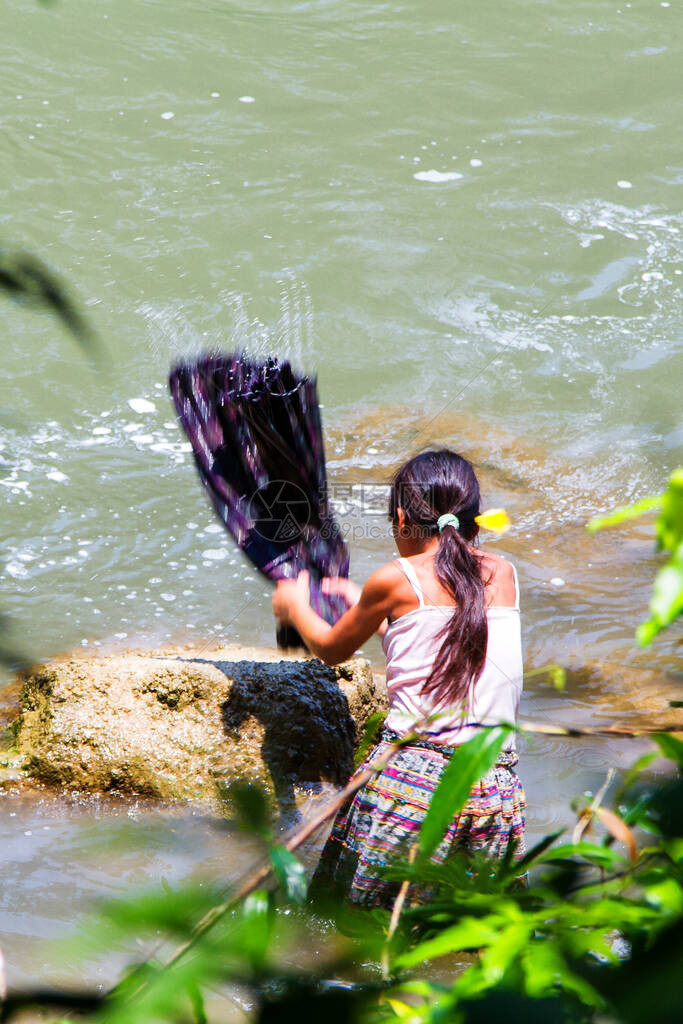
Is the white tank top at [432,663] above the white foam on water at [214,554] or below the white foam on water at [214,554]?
above

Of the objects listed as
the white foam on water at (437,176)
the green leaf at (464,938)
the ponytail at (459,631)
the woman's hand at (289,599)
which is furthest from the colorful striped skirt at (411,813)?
the white foam on water at (437,176)

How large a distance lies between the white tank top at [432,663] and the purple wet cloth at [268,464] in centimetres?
69

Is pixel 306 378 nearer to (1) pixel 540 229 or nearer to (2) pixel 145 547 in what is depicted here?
(2) pixel 145 547

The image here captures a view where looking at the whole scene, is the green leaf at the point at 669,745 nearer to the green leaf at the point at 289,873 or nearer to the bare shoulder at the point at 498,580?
the green leaf at the point at 289,873

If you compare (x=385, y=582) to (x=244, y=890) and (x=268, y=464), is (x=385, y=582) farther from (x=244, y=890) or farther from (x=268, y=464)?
(x=244, y=890)

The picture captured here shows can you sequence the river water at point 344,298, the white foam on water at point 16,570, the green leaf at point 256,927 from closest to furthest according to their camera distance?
the green leaf at point 256,927
the river water at point 344,298
the white foam on water at point 16,570

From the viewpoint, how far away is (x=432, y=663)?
9.63ft

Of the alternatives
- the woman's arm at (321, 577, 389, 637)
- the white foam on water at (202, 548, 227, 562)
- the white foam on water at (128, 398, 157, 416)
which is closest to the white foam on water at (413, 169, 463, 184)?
the white foam on water at (128, 398, 157, 416)

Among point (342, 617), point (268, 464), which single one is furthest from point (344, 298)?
point (342, 617)

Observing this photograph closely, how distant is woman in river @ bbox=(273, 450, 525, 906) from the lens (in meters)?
2.87

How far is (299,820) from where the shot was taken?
3.50 metres

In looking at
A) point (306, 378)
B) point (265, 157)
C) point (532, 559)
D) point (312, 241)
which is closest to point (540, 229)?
point (312, 241)

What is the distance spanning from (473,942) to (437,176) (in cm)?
950

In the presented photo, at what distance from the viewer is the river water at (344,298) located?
499 cm
